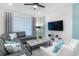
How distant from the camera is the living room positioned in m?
1.55

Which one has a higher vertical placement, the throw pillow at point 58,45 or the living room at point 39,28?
the living room at point 39,28

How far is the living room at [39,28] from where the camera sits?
5.08 ft

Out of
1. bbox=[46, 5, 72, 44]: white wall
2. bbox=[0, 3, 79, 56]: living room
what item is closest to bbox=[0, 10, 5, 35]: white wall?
bbox=[0, 3, 79, 56]: living room

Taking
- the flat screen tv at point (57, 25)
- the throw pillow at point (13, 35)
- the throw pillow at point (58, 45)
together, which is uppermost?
the flat screen tv at point (57, 25)

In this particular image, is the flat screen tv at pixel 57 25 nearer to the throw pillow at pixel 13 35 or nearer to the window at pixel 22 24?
the window at pixel 22 24

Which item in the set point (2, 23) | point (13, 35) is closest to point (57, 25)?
point (13, 35)

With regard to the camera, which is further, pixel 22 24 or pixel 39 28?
pixel 39 28

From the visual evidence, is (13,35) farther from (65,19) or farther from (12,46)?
(65,19)

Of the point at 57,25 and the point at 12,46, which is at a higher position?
the point at 57,25

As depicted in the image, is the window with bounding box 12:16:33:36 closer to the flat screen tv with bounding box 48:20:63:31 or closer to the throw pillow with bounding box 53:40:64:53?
the flat screen tv with bounding box 48:20:63:31

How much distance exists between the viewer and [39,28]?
1770 millimetres

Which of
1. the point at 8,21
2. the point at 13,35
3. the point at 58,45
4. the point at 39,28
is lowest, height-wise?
the point at 58,45

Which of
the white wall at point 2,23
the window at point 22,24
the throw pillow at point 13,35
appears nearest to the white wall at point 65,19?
the window at point 22,24

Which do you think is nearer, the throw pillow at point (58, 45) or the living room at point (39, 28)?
the living room at point (39, 28)
